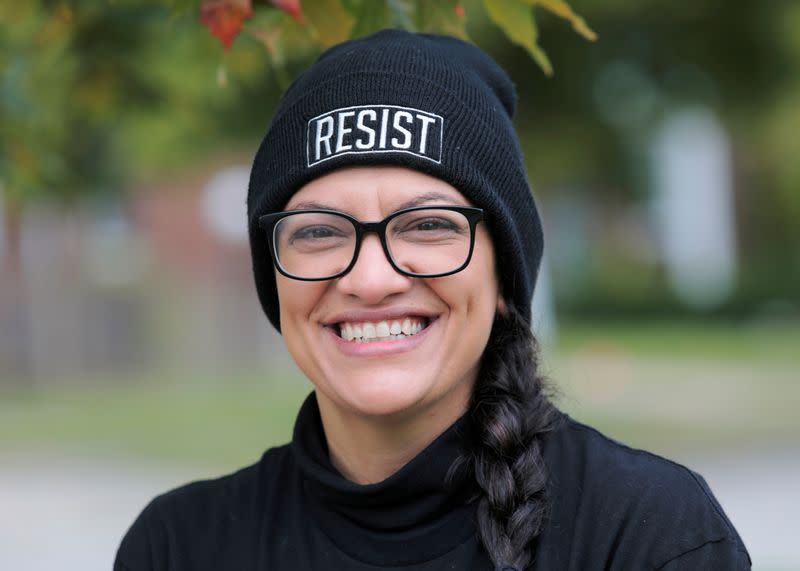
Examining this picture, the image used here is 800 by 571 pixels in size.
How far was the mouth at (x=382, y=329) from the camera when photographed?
2.17 metres

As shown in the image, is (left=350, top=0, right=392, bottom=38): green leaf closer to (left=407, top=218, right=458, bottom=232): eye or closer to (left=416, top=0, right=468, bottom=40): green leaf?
(left=416, top=0, right=468, bottom=40): green leaf

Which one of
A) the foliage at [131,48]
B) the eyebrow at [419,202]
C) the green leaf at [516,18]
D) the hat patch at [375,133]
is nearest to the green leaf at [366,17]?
the foliage at [131,48]

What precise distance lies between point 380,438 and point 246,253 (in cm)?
2183

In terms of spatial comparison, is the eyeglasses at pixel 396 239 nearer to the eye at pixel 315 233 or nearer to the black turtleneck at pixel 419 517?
the eye at pixel 315 233

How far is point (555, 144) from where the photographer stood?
14.2 m

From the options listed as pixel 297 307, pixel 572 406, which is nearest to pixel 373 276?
pixel 297 307

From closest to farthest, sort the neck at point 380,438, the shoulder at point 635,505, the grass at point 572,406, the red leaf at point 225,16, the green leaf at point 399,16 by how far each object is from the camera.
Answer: the shoulder at point 635,505 < the neck at point 380,438 < the red leaf at point 225,16 < the green leaf at point 399,16 < the grass at point 572,406

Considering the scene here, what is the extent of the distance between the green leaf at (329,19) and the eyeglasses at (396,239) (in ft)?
1.86

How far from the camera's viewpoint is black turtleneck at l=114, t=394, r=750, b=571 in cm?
205

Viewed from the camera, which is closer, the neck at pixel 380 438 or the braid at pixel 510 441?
the braid at pixel 510 441

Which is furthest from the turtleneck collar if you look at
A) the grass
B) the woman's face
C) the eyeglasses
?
the grass

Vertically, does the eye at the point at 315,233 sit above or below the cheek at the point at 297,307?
above

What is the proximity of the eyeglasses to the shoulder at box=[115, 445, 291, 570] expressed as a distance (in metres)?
0.44

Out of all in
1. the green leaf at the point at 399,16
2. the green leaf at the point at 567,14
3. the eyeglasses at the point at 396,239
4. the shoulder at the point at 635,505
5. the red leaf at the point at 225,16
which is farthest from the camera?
the green leaf at the point at 399,16
